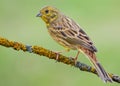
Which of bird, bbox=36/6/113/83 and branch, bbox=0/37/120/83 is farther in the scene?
bird, bbox=36/6/113/83

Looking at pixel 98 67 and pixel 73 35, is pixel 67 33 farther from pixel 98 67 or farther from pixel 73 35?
pixel 98 67

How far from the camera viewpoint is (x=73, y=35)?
6230mm

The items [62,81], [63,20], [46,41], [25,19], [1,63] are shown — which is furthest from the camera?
[25,19]

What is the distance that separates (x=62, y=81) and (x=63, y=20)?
9.67 feet

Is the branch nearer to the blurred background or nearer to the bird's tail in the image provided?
the bird's tail


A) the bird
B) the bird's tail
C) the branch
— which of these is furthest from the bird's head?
the branch

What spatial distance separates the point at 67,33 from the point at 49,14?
→ 0.21 m

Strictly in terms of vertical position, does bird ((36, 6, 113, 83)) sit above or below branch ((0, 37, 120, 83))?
above

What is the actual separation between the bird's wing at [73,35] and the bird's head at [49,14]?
91 millimetres

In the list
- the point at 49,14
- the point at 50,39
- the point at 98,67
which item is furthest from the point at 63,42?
the point at 50,39

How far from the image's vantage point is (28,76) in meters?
9.95

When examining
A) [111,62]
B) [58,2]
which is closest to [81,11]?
[58,2]

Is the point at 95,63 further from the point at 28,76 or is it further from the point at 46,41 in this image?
the point at 46,41

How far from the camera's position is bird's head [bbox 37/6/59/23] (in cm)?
631
